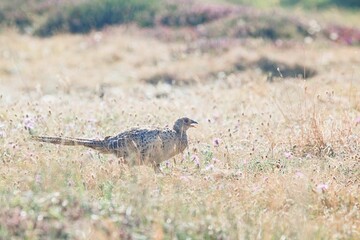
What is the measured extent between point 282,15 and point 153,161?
45.2ft

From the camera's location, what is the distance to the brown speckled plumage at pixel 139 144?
8250mm

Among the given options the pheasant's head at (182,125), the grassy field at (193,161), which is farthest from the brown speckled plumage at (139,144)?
the pheasant's head at (182,125)

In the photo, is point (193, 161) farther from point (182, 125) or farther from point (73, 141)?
point (73, 141)

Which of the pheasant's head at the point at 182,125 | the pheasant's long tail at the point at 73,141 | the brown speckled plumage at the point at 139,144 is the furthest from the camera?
the pheasant's head at the point at 182,125

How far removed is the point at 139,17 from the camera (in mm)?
22344

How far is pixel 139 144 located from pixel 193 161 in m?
0.63

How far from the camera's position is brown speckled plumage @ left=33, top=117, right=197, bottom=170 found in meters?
8.25

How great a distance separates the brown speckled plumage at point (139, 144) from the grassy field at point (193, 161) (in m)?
0.13

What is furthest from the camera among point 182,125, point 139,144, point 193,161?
point 182,125

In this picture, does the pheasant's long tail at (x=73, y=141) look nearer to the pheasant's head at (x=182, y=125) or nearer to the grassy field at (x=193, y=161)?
the grassy field at (x=193, y=161)

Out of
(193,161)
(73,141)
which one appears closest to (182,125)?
(193,161)

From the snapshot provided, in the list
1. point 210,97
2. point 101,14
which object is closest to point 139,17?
point 101,14

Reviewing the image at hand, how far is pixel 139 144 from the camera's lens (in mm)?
8312

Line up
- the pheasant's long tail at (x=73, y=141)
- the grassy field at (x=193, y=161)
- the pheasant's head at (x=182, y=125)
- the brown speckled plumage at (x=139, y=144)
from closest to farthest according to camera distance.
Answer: the grassy field at (x=193, y=161)
the brown speckled plumage at (x=139, y=144)
the pheasant's long tail at (x=73, y=141)
the pheasant's head at (x=182, y=125)
